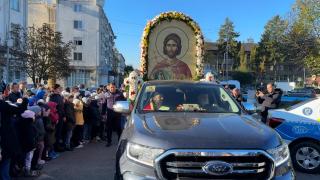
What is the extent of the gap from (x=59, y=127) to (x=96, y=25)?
60085mm

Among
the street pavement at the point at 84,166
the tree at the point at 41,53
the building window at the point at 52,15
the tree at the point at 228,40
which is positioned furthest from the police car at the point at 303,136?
the tree at the point at 228,40

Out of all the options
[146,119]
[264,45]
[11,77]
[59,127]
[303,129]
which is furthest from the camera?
[264,45]

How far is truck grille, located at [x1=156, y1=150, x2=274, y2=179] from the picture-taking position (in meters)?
4.34

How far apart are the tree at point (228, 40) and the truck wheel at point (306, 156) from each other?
97.0 meters

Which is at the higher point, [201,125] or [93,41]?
[93,41]

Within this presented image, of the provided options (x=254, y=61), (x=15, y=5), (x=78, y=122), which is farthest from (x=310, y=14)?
(x=254, y=61)

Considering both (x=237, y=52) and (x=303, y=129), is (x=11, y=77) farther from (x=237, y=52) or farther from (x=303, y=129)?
(x=237, y=52)

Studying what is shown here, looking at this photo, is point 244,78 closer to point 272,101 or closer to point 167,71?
point 167,71

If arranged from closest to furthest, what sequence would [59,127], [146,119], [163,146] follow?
[163,146]
[146,119]
[59,127]

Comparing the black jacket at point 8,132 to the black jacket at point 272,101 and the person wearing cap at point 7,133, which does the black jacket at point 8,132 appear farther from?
the black jacket at point 272,101

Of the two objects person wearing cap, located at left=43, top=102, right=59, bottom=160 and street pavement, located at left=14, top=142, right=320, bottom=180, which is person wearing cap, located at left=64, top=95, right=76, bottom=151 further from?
person wearing cap, located at left=43, top=102, right=59, bottom=160

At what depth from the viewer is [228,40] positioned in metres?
107

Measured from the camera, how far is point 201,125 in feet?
16.2

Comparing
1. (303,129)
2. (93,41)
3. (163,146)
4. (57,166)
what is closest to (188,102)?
(163,146)
